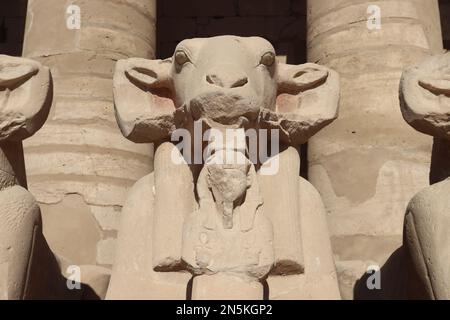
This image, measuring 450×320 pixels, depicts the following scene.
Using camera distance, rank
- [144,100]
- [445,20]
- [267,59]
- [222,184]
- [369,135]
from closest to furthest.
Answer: [222,184]
[267,59]
[144,100]
[369,135]
[445,20]

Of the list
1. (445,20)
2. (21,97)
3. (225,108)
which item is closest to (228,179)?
(225,108)

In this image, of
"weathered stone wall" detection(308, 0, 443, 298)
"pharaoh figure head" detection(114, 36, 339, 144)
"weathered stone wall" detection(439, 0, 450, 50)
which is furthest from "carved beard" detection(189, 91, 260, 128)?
"weathered stone wall" detection(439, 0, 450, 50)

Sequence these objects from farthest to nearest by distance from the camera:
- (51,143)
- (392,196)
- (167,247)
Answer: (51,143)
(392,196)
(167,247)

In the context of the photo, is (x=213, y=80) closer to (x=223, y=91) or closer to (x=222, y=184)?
(x=223, y=91)

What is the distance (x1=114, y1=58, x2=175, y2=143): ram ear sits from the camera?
3.51 meters

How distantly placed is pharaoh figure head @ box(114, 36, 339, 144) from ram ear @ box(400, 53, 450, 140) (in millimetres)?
347

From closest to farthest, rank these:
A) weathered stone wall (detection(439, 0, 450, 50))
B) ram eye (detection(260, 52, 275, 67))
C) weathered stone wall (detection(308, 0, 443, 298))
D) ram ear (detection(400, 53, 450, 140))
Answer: ram ear (detection(400, 53, 450, 140)) → ram eye (detection(260, 52, 275, 67)) → weathered stone wall (detection(308, 0, 443, 298)) → weathered stone wall (detection(439, 0, 450, 50))

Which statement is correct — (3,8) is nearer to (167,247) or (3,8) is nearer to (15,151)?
(15,151)

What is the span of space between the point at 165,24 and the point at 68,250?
400 centimetres

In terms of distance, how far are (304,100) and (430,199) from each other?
702 mm

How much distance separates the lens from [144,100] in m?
3.61

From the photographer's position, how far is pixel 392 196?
539 cm

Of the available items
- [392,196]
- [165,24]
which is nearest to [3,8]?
[165,24]

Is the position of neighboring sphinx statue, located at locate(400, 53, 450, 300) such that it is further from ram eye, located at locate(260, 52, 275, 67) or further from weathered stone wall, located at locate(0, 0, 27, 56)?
weathered stone wall, located at locate(0, 0, 27, 56)
